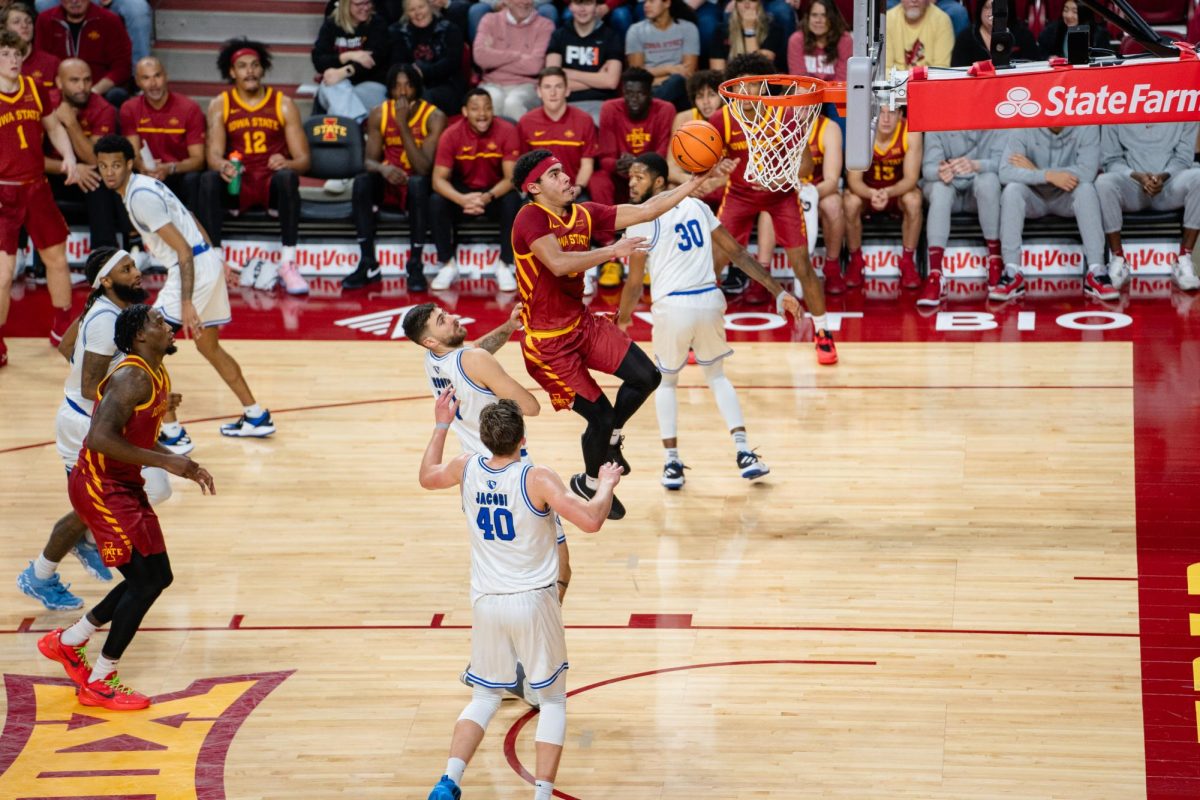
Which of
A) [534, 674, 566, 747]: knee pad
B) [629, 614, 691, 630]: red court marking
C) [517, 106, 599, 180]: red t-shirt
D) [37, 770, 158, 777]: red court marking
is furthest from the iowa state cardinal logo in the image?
[517, 106, 599, 180]: red t-shirt

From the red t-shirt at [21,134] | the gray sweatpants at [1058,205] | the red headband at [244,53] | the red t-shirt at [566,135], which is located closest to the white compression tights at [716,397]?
the gray sweatpants at [1058,205]

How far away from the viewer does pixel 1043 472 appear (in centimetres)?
988

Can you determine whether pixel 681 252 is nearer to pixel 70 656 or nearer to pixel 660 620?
pixel 660 620

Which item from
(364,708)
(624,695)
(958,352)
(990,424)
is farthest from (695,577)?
(958,352)

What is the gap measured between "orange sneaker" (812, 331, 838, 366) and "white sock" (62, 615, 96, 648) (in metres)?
6.09

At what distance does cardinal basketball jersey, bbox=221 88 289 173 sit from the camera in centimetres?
1439

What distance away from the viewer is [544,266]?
334 inches

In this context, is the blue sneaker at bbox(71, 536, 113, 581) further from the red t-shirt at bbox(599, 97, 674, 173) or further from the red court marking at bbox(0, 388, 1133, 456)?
the red t-shirt at bbox(599, 97, 674, 173)

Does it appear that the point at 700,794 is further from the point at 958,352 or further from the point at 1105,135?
the point at 1105,135

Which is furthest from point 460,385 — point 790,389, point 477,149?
point 477,149

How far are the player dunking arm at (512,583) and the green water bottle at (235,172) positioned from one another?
28.3 ft

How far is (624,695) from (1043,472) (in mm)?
3658

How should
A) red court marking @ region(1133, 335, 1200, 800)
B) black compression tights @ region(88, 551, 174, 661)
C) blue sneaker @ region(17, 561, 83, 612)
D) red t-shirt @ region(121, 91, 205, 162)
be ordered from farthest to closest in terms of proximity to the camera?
red t-shirt @ region(121, 91, 205, 162) < blue sneaker @ region(17, 561, 83, 612) < black compression tights @ region(88, 551, 174, 661) < red court marking @ region(1133, 335, 1200, 800)

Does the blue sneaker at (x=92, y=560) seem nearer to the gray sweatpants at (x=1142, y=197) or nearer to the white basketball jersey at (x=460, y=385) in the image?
the white basketball jersey at (x=460, y=385)
